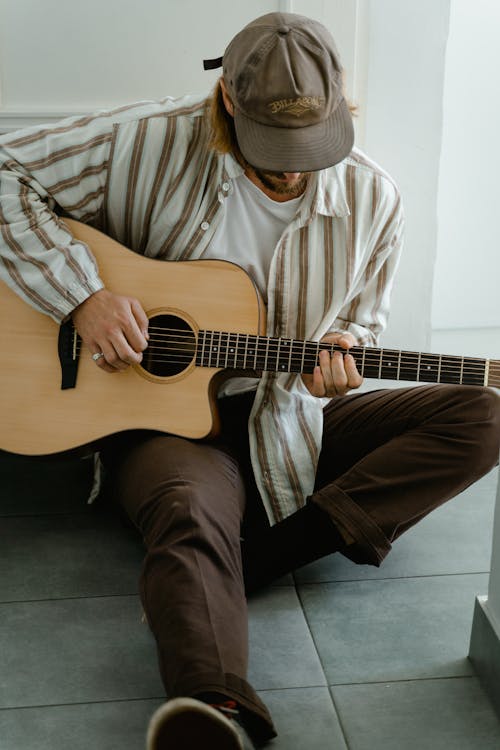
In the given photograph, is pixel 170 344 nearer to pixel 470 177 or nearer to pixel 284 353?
pixel 284 353

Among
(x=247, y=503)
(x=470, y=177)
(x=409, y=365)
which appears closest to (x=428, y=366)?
(x=409, y=365)

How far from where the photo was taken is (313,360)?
1.75 m

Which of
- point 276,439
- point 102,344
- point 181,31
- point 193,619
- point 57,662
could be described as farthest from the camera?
point 181,31

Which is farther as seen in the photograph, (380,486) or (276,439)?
(276,439)

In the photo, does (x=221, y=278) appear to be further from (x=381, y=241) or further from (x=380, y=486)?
(x=380, y=486)

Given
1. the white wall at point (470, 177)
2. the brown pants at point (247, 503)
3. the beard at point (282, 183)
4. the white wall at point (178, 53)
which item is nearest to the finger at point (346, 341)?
the brown pants at point (247, 503)

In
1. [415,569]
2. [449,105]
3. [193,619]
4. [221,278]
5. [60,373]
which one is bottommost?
[415,569]

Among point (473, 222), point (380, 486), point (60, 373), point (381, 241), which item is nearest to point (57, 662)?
point (60, 373)

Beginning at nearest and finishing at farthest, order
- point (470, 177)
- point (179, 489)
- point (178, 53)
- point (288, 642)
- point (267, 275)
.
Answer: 1. point (179, 489)
2. point (288, 642)
3. point (267, 275)
4. point (178, 53)
5. point (470, 177)

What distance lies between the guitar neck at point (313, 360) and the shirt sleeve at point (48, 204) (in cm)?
27

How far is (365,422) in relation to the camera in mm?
1936

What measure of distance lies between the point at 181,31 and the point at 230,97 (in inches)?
22.8

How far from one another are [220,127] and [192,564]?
Result: 0.84 meters

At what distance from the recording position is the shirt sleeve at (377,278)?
1.91m
